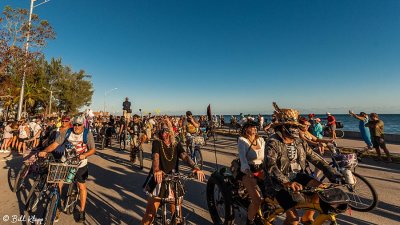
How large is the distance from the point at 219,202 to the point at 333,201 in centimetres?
220

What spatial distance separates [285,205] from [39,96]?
52.0 metres

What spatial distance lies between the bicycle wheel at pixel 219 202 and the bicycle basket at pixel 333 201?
1.63 m

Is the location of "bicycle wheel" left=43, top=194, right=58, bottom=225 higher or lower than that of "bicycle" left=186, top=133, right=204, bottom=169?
lower

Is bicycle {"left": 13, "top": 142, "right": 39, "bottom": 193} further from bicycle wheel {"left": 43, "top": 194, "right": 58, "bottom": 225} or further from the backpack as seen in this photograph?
bicycle wheel {"left": 43, "top": 194, "right": 58, "bottom": 225}

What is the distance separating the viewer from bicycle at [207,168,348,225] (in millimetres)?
2570

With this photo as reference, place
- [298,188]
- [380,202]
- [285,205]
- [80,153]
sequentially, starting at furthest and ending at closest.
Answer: [380,202] < [80,153] < [285,205] < [298,188]

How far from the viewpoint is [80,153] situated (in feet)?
15.6

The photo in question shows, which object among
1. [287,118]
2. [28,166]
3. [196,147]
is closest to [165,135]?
[287,118]

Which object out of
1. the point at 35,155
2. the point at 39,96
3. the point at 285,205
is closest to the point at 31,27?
the point at 35,155

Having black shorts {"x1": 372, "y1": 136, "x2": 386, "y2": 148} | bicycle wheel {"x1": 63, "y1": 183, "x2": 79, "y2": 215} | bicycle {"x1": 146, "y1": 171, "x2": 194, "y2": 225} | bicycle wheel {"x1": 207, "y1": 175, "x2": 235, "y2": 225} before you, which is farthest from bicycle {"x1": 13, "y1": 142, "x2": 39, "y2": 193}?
black shorts {"x1": 372, "y1": 136, "x2": 386, "y2": 148}

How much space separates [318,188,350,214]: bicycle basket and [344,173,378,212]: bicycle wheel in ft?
8.85

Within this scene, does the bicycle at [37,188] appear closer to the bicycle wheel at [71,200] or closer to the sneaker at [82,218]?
the bicycle wheel at [71,200]

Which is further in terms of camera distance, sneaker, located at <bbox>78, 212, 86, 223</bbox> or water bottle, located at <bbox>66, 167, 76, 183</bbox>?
sneaker, located at <bbox>78, 212, 86, 223</bbox>

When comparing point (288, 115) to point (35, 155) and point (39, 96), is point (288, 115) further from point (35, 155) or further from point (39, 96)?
point (39, 96)
